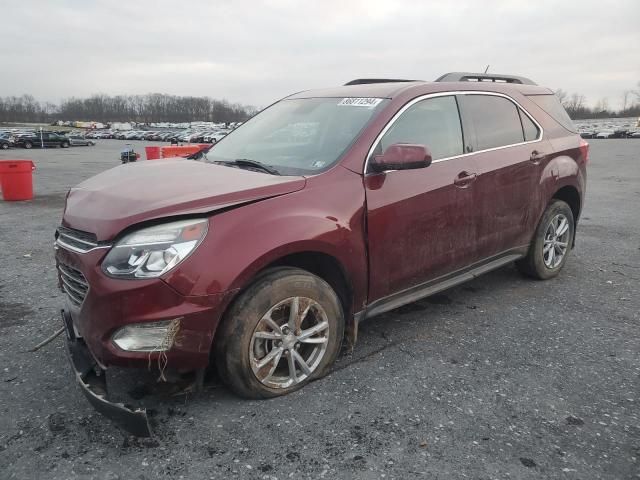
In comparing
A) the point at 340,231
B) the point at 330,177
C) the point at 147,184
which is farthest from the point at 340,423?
the point at 147,184

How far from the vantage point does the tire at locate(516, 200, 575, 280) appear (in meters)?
4.75

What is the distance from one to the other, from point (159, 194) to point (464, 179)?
86.6 inches

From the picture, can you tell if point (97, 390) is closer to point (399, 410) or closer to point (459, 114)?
point (399, 410)

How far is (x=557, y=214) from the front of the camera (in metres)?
4.86

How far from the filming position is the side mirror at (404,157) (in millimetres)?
3041

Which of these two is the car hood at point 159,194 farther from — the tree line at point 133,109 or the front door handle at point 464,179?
the tree line at point 133,109

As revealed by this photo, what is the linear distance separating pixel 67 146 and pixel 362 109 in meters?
47.5

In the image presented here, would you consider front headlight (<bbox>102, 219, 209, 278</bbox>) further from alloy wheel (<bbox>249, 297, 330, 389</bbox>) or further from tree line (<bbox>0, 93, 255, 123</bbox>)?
tree line (<bbox>0, 93, 255, 123</bbox>)

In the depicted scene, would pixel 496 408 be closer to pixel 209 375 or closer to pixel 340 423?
pixel 340 423

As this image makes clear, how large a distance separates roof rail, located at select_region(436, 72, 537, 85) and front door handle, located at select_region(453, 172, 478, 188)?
0.89 meters

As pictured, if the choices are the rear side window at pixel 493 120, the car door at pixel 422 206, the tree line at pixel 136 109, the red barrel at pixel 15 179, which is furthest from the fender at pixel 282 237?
the tree line at pixel 136 109

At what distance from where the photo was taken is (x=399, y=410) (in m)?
2.83

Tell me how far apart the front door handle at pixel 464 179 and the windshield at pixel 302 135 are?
2.60ft

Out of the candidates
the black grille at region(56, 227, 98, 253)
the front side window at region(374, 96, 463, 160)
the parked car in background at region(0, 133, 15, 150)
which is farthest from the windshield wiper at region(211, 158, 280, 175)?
the parked car in background at region(0, 133, 15, 150)
